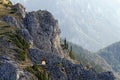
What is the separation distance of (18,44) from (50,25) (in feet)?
160

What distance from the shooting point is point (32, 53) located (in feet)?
483

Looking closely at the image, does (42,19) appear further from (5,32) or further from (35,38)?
(5,32)

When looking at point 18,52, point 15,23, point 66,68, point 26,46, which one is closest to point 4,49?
point 18,52

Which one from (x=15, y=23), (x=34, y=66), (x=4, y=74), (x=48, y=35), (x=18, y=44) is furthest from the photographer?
(x=48, y=35)

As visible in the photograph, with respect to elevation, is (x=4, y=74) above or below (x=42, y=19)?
below

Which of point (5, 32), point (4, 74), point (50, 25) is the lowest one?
point (4, 74)

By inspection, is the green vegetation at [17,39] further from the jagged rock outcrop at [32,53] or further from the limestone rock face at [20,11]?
the limestone rock face at [20,11]

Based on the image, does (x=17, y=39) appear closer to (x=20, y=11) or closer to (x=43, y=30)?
(x=43, y=30)

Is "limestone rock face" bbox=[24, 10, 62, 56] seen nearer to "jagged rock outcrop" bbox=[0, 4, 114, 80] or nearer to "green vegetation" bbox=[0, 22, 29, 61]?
"jagged rock outcrop" bbox=[0, 4, 114, 80]

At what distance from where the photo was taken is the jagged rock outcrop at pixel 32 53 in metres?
122

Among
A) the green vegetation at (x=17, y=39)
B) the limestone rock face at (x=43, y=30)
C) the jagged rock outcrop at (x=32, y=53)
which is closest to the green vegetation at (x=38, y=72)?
the jagged rock outcrop at (x=32, y=53)

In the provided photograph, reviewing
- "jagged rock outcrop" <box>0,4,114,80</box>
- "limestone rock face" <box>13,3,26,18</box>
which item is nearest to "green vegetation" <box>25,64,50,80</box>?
"jagged rock outcrop" <box>0,4,114,80</box>

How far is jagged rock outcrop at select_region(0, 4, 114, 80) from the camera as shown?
122188 mm

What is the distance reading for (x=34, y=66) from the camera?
13088 centimetres
